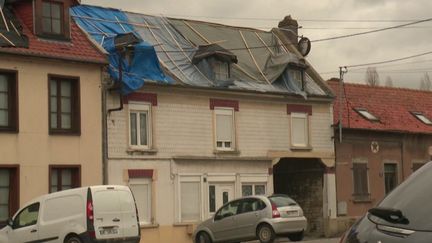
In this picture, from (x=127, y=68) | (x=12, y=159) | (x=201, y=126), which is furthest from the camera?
(x=201, y=126)

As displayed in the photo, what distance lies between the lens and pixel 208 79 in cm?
3109

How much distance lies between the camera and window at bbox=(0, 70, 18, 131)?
2473cm

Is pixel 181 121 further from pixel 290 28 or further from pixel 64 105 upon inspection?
pixel 290 28

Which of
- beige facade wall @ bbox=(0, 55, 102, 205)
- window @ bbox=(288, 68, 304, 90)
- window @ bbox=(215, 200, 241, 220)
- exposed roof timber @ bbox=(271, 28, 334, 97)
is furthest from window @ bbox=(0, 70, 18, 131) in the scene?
exposed roof timber @ bbox=(271, 28, 334, 97)

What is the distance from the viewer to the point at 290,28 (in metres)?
37.5

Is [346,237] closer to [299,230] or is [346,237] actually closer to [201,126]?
[299,230]

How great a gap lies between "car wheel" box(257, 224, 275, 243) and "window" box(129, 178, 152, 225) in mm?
5335

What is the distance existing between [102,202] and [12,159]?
6440 mm

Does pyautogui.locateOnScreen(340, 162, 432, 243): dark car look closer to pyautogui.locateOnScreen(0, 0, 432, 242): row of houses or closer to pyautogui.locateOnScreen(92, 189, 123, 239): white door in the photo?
pyautogui.locateOnScreen(92, 189, 123, 239): white door

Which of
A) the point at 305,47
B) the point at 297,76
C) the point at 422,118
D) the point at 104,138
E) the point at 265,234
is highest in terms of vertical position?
the point at 305,47

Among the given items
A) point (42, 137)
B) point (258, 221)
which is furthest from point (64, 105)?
point (258, 221)

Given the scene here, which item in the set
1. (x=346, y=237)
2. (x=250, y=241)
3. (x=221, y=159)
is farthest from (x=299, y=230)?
(x=346, y=237)

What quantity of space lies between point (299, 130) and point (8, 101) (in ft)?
45.8

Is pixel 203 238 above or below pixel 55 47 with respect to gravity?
below
